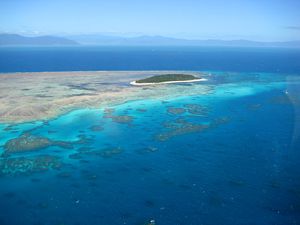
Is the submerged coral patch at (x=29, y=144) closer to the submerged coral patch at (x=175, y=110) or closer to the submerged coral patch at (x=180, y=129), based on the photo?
the submerged coral patch at (x=180, y=129)

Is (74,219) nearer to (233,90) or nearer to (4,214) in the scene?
(4,214)

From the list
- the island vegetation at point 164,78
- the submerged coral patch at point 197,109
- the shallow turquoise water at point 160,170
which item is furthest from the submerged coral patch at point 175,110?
the island vegetation at point 164,78

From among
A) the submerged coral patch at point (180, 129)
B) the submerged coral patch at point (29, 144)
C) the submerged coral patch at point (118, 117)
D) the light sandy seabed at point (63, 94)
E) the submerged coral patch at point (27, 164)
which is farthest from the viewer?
the light sandy seabed at point (63, 94)

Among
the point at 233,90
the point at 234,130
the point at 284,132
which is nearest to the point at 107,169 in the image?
the point at 234,130

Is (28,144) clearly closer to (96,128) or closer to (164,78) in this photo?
(96,128)

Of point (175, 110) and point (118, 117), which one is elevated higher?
point (175, 110)

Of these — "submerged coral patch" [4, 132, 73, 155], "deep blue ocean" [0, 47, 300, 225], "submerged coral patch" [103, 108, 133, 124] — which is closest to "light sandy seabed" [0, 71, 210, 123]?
Answer: "deep blue ocean" [0, 47, 300, 225]

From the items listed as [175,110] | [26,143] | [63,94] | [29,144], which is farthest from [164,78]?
[29,144]
